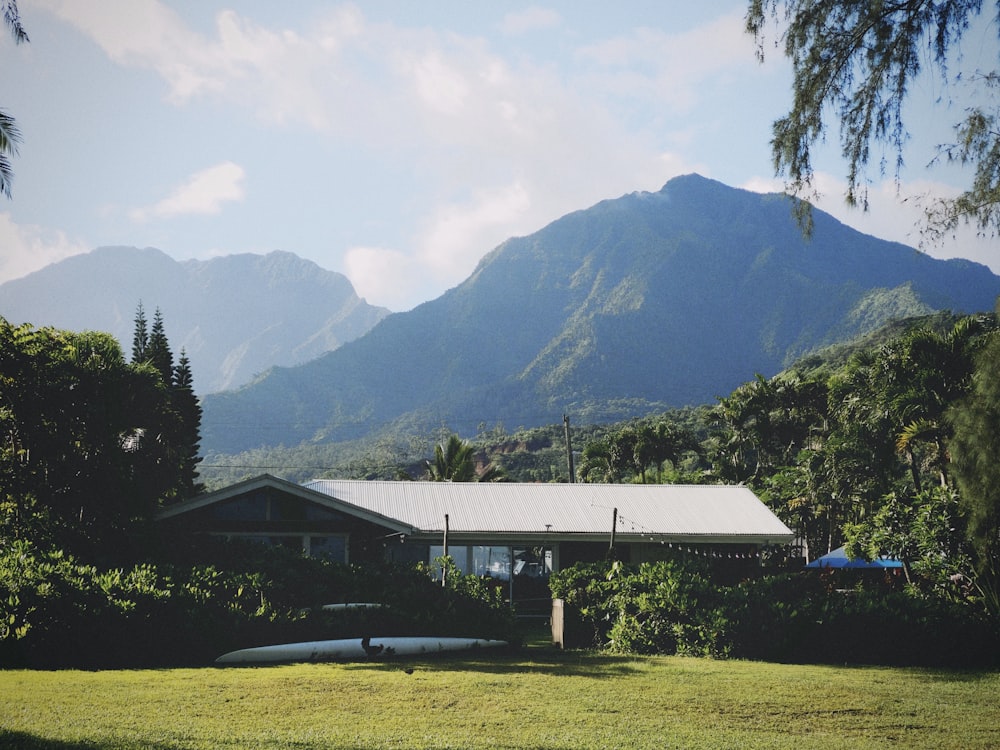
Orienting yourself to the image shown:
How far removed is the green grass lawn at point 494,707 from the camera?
9.67m

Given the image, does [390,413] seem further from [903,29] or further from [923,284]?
[903,29]

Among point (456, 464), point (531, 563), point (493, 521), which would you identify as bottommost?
point (531, 563)

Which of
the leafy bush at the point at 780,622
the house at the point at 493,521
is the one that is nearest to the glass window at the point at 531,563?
the house at the point at 493,521

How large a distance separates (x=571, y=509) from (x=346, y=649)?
11.7 metres

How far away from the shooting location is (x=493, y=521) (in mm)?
25344

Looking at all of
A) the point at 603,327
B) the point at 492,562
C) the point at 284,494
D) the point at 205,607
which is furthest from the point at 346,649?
the point at 603,327

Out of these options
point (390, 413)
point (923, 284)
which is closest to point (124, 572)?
point (390, 413)

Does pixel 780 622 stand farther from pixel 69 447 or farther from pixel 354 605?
pixel 69 447

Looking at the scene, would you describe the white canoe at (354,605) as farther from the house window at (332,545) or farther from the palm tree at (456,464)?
the palm tree at (456,464)

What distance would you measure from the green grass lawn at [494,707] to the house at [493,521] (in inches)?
306

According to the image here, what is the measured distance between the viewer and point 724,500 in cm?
2795

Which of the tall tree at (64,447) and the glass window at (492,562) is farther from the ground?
the tall tree at (64,447)

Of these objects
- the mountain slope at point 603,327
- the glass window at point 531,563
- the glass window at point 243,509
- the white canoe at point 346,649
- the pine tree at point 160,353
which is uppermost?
the mountain slope at point 603,327

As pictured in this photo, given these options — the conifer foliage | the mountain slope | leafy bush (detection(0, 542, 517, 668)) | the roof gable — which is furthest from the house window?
the mountain slope
